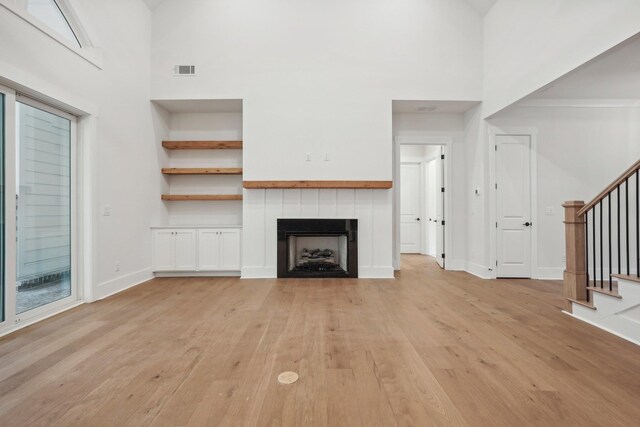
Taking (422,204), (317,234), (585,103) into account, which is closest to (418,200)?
(422,204)

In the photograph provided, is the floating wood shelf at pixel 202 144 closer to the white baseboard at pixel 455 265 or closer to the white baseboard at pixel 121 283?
the white baseboard at pixel 121 283

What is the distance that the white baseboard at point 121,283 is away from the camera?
3599 millimetres

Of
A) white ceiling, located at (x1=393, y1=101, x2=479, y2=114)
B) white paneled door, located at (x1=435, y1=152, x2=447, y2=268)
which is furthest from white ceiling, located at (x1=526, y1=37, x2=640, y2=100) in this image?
white paneled door, located at (x1=435, y1=152, x2=447, y2=268)

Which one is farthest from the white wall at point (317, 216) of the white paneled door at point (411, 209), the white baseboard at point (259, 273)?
the white paneled door at point (411, 209)

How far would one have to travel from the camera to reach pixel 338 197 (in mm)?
4812

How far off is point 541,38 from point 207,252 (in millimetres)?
5375

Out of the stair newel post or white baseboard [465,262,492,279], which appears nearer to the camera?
the stair newel post

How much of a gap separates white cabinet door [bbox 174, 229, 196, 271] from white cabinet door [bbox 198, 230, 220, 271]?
98mm

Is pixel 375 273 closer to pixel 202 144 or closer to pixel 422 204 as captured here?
pixel 202 144

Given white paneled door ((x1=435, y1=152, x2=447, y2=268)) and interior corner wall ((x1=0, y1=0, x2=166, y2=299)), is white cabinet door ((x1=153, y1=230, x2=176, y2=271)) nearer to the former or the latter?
interior corner wall ((x1=0, y1=0, x2=166, y2=299))

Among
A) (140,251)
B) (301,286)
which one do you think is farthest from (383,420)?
(140,251)

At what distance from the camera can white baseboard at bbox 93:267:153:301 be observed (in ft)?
11.8

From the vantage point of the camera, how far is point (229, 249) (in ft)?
15.6

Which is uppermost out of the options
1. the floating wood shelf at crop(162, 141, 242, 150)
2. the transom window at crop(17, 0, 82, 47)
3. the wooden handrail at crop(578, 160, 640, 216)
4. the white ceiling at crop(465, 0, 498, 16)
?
the white ceiling at crop(465, 0, 498, 16)
